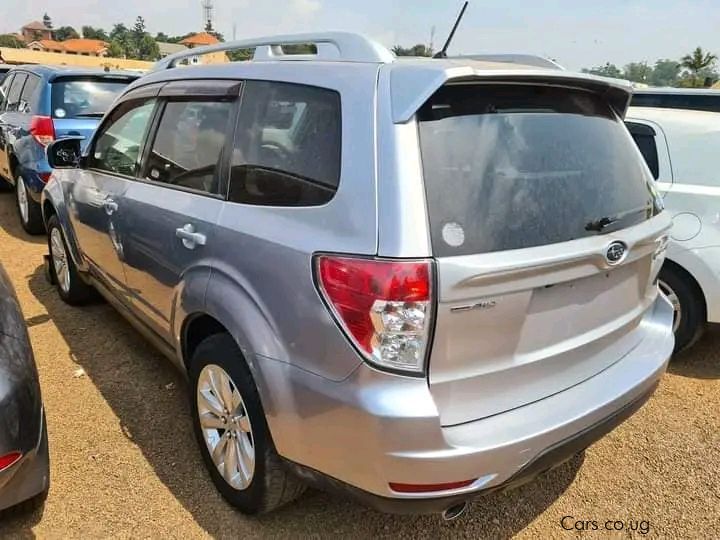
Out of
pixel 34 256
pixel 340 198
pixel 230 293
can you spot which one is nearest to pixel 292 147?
pixel 340 198

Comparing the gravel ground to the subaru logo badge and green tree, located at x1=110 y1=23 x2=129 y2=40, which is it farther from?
green tree, located at x1=110 y1=23 x2=129 y2=40

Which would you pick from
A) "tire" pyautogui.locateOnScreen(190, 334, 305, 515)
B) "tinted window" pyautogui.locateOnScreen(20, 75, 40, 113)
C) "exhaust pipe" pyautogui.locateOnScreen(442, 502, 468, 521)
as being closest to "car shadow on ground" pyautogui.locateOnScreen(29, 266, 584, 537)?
"tire" pyautogui.locateOnScreen(190, 334, 305, 515)

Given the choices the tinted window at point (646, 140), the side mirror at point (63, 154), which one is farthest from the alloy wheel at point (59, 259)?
the tinted window at point (646, 140)

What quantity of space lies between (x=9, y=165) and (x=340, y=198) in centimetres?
678

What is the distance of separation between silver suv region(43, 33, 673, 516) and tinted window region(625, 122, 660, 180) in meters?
1.55

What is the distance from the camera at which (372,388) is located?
67.7 inches

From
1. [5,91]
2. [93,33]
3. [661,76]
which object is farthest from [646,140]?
[93,33]

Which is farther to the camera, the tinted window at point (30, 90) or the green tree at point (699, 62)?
the green tree at point (699, 62)

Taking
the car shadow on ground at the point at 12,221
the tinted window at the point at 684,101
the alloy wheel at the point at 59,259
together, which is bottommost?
the car shadow on ground at the point at 12,221

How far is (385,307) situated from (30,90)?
6.74 meters

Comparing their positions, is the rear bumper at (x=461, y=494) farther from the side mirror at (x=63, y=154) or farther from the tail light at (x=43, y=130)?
the tail light at (x=43, y=130)

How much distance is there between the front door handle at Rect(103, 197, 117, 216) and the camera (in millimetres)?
3201

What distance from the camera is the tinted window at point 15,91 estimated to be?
23.7ft

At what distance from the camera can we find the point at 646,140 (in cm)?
393
